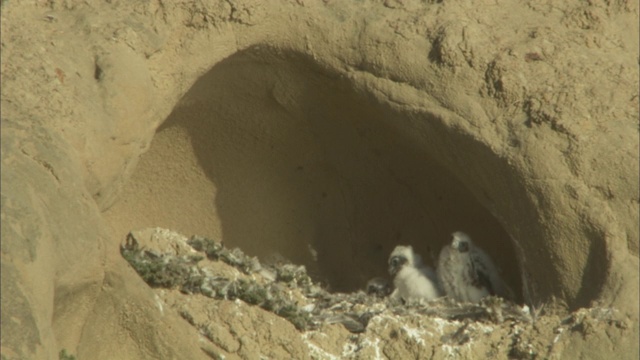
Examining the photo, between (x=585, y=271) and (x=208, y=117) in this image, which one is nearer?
(x=585, y=271)

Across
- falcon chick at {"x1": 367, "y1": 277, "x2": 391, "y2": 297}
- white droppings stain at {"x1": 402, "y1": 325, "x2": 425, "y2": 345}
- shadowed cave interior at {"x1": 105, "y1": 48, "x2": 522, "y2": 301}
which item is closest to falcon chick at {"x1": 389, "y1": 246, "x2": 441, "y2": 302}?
falcon chick at {"x1": 367, "y1": 277, "x2": 391, "y2": 297}

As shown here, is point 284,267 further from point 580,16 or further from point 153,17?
point 580,16

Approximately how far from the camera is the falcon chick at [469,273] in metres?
7.37

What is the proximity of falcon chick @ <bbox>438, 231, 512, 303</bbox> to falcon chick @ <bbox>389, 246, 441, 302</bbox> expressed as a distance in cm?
16

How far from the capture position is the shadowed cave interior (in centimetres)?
744

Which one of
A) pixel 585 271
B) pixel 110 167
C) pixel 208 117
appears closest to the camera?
pixel 110 167

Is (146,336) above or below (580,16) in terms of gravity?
below

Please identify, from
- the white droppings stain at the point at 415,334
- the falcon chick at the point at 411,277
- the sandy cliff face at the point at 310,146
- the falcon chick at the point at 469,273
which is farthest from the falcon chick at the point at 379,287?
the white droppings stain at the point at 415,334

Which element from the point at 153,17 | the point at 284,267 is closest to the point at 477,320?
the point at 284,267

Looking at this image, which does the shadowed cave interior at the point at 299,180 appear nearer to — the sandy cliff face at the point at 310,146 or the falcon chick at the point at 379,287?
the sandy cliff face at the point at 310,146

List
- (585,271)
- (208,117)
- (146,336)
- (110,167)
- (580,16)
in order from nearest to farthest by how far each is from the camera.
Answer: (146,336) < (110,167) < (585,271) < (580,16) < (208,117)

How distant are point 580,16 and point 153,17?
2.39m

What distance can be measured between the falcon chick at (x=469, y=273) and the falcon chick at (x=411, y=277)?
0.16 meters

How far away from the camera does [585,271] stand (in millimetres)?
6512
